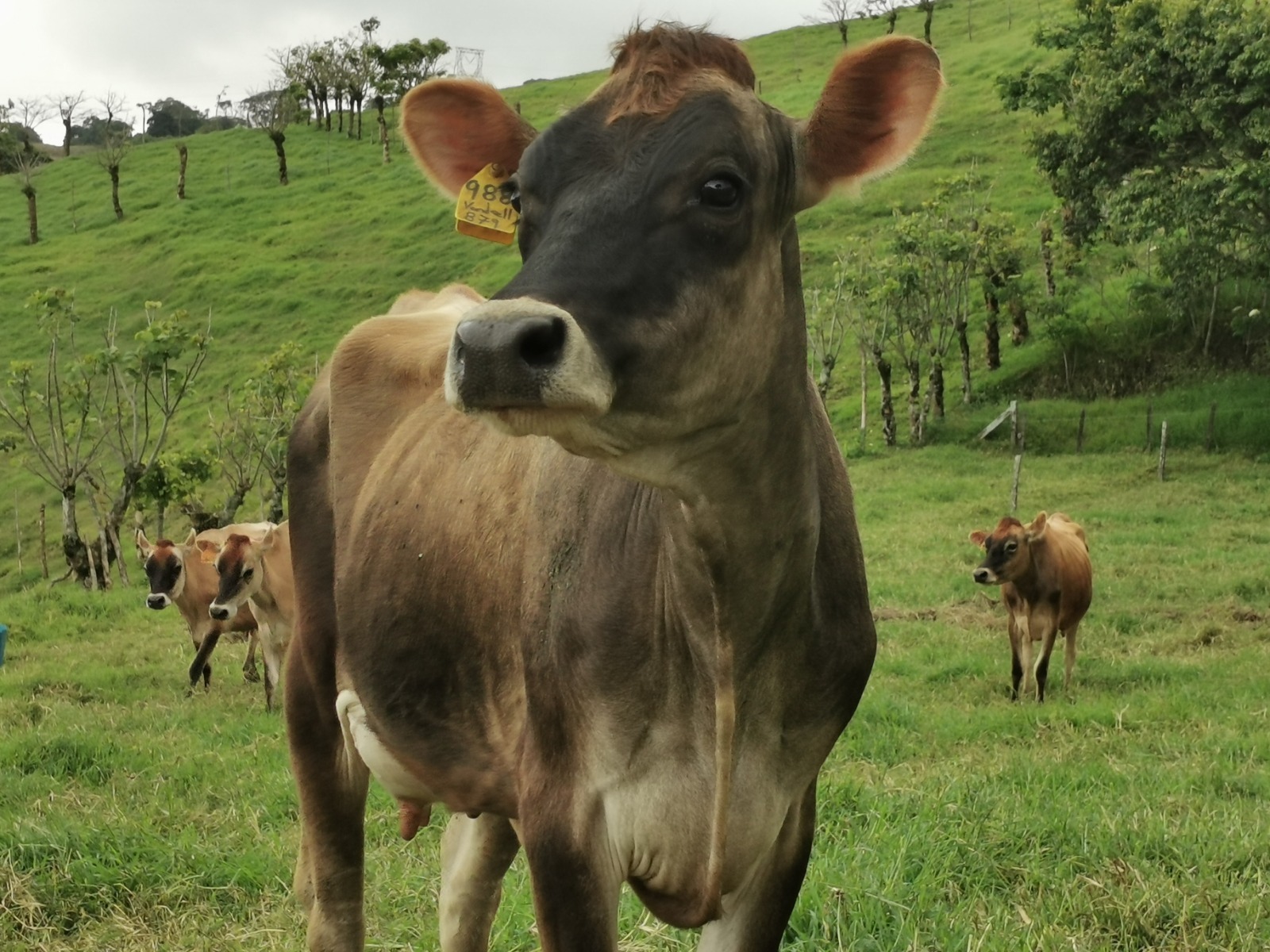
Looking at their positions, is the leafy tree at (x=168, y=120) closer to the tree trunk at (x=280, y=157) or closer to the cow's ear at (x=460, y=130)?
the tree trunk at (x=280, y=157)

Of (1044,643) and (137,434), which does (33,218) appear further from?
(1044,643)

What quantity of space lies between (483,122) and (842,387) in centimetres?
2831

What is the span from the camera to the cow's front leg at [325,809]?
4.25m

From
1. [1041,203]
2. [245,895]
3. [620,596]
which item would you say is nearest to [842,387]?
[1041,203]

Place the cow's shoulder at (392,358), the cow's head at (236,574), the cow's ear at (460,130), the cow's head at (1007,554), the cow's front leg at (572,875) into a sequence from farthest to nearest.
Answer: the cow's head at (236,574), the cow's head at (1007,554), the cow's shoulder at (392,358), the cow's ear at (460,130), the cow's front leg at (572,875)

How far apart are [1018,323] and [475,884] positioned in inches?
1085

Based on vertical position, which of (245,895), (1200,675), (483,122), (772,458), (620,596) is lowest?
(1200,675)

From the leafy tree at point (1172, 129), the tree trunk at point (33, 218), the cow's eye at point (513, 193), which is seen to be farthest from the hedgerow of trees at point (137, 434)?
the tree trunk at point (33, 218)

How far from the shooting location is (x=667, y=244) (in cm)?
219

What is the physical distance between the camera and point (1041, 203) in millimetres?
33938

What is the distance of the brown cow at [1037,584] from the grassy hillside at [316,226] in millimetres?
12819

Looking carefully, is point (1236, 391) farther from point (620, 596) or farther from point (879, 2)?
point (879, 2)

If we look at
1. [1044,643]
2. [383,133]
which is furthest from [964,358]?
[383,133]

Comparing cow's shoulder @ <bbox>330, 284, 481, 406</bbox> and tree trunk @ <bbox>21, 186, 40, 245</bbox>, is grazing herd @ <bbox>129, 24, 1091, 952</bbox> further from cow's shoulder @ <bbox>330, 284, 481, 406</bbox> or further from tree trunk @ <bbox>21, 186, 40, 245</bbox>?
tree trunk @ <bbox>21, 186, 40, 245</bbox>
